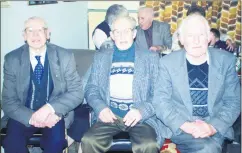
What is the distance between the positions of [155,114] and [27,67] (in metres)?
1.07

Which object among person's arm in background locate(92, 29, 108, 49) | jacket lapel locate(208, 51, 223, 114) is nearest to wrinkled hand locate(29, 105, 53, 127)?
jacket lapel locate(208, 51, 223, 114)

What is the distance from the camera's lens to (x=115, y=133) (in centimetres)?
259

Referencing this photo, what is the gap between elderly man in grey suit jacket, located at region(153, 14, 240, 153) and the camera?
2.51 meters

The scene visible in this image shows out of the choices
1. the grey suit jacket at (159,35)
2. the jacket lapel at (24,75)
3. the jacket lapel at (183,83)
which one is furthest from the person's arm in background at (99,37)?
the jacket lapel at (183,83)

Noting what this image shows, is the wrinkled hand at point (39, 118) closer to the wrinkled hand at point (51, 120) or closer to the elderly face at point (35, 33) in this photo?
the wrinkled hand at point (51, 120)

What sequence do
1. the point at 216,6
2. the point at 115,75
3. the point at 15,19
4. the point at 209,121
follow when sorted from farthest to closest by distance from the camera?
the point at 216,6 → the point at 15,19 → the point at 115,75 → the point at 209,121

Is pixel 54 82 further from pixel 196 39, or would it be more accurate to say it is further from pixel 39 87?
pixel 196 39

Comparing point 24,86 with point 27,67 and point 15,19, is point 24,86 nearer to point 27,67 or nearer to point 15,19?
point 27,67

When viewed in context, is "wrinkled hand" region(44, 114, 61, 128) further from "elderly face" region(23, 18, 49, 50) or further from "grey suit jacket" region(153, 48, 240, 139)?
"grey suit jacket" region(153, 48, 240, 139)

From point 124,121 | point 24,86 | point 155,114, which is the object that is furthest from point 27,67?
point 155,114

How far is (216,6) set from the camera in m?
5.51

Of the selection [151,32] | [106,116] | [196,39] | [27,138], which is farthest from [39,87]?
[151,32]

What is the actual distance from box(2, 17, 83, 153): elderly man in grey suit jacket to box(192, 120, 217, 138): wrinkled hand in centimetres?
96

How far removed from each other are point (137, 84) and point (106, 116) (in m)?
0.34
